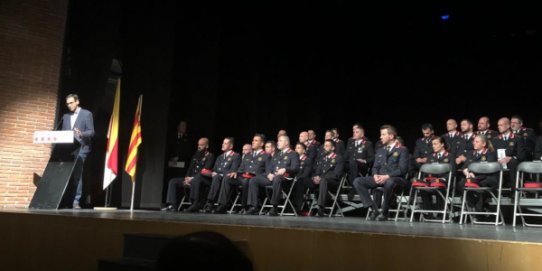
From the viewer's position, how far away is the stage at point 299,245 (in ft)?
8.85

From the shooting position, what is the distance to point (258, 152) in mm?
8484

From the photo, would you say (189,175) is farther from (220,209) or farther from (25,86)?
(25,86)

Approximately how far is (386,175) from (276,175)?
5.85ft

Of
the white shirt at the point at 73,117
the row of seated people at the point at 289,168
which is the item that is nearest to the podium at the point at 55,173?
the white shirt at the point at 73,117

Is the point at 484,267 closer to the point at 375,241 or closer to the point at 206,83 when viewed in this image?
the point at 375,241

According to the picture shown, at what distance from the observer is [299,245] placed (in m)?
3.34

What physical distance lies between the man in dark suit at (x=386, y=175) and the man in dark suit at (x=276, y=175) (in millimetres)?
1248

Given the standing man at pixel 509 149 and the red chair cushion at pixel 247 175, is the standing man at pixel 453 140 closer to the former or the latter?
the standing man at pixel 509 149

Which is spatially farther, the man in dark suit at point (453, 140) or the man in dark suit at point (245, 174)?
the man in dark suit at point (245, 174)

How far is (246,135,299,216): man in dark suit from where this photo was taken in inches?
295

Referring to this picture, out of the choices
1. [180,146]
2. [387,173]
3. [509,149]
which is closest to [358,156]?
[387,173]

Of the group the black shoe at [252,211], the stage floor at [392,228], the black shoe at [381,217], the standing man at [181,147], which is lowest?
the black shoe at [252,211]

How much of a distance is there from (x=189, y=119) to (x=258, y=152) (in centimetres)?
219

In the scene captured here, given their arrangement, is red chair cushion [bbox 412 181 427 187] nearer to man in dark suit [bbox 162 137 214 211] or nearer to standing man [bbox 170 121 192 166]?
man in dark suit [bbox 162 137 214 211]
